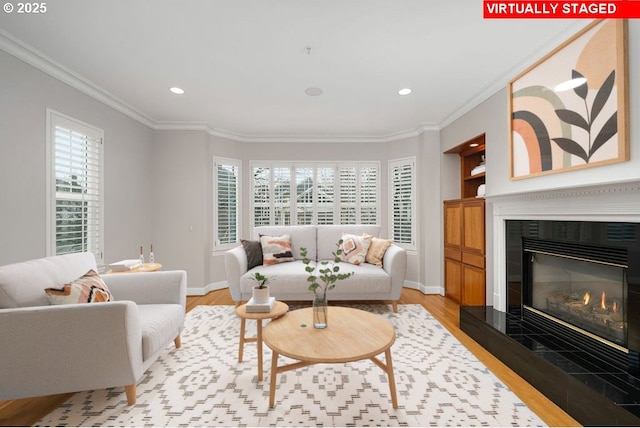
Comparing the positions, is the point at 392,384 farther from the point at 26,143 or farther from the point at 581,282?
the point at 26,143

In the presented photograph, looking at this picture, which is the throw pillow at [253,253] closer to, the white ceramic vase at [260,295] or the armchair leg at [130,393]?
the white ceramic vase at [260,295]

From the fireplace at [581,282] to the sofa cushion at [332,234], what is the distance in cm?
183

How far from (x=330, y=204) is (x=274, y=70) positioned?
265 cm

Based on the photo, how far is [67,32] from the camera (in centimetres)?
212

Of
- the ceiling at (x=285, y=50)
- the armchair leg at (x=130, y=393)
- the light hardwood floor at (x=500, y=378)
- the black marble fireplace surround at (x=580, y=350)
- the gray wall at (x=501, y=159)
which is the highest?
the ceiling at (x=285, y=50)

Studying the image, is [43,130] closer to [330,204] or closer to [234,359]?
[234,359]

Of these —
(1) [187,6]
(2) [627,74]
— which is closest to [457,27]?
(2) [627,74]

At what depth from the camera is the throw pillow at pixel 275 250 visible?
3.73m

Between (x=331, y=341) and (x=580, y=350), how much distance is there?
1828mm

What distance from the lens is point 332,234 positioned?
4.19m

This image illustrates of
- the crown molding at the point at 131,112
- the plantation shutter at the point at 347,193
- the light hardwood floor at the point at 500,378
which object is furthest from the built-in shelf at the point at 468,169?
the light hardwood floor at the point at 500,378

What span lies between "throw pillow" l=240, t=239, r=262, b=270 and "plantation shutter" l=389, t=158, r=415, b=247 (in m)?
2.36

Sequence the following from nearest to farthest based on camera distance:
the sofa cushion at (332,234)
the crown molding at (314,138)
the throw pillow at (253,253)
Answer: the throw pillow at (253,253) → the sofa cushion at (332,234) → the crown molding at (314,138)

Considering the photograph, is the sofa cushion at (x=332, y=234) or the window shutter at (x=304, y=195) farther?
the window shutter at (x=304, y=195)
